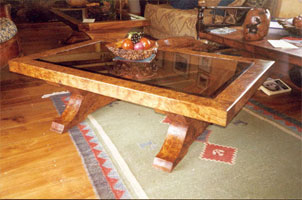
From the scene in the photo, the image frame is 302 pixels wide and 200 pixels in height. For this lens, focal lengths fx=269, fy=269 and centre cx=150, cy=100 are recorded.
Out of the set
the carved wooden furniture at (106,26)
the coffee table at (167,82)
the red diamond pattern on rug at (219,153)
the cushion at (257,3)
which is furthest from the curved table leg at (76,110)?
the cushion at (257,3)

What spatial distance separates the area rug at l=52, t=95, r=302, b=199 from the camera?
3.83 ft

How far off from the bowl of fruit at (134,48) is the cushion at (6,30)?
5.09ft

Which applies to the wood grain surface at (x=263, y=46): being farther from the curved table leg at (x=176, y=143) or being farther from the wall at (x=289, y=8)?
the wall at (x=289, y=8)

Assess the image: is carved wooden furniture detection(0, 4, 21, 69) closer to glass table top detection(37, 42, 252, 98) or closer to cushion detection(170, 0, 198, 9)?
glass table top detection(37, 42, 252, 98)

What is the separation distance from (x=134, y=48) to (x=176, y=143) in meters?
0.57

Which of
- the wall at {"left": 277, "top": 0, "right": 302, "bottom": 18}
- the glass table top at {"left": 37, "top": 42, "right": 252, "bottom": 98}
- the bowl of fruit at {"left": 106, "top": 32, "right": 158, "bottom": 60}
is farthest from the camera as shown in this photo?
the wall at {"left": 277, "top": 0, "right": 302, "bottom": 18}

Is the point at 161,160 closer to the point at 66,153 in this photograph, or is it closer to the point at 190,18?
the point at 66,153

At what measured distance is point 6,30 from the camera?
2613mm

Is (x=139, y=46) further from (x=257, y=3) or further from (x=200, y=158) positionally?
(x=257, y=3)

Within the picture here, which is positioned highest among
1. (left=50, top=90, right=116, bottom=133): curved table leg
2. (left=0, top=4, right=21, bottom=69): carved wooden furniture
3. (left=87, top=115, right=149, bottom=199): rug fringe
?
(left=0, top=4, right=21, bottom=69): carved wooden furniture

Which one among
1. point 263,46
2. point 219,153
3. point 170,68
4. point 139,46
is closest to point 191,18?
point 263,46

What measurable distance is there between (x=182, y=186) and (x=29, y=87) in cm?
172

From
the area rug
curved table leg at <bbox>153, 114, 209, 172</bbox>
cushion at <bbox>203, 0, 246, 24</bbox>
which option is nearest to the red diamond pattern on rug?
the area rug

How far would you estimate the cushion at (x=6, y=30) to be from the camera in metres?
2.52
